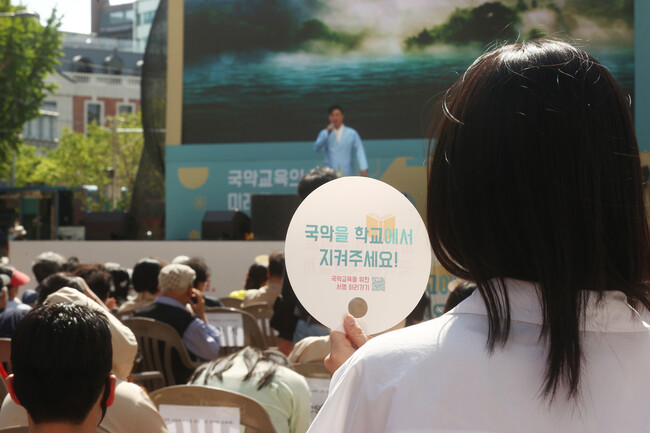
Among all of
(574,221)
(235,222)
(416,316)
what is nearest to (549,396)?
(574,221)

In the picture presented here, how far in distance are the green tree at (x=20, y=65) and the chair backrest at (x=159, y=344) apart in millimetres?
19855

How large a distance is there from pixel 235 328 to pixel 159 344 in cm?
66

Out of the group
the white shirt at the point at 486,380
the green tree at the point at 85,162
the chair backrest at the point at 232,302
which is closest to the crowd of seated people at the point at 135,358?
the white shirt at the point at 486,380

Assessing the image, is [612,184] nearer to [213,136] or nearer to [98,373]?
[98,373]

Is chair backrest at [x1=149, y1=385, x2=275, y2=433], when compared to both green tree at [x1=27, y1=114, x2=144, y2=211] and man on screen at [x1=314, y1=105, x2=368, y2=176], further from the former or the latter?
green tree at [x1=27, y1=114, x2=144, y2=211]

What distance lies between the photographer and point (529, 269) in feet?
2.75

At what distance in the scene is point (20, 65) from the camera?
2264 cm

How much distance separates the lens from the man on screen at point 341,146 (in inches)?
500

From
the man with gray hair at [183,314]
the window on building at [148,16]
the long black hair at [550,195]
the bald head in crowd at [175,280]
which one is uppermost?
the window on building at [148,16]

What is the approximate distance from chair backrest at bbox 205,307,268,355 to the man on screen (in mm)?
7922

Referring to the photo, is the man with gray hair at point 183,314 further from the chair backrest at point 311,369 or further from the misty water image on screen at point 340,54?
the misty water image on screen at point 340,54

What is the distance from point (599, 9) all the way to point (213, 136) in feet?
22.4

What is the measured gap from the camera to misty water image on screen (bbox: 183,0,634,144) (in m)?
13.1

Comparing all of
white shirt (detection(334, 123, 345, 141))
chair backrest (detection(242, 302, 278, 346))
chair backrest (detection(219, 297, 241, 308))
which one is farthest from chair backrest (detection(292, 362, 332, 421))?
white shirt (detection(334, 123, 345, 141))
